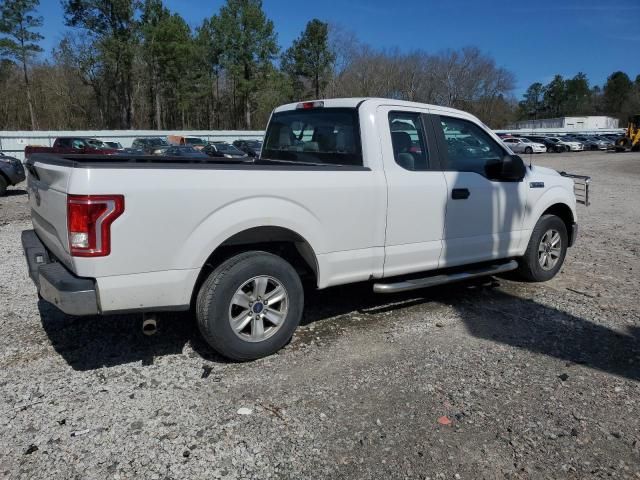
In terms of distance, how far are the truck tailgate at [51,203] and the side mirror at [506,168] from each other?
3.81 metres

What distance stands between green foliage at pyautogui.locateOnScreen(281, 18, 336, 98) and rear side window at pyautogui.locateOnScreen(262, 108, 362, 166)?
61185 millimetres

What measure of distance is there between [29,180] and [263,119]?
193ft

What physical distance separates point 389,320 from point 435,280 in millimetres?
572

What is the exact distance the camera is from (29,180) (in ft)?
14.0

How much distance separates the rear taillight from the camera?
121 inches

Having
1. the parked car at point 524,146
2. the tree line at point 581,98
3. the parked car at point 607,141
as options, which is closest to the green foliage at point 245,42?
the parked car at point 524,146

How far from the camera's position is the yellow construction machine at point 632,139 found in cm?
4469

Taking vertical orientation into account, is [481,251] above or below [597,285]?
above

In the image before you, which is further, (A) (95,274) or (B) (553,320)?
(B) (553,320)

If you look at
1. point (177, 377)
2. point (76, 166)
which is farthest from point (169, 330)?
point (76, 166)

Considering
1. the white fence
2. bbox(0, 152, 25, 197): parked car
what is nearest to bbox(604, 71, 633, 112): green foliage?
the white fence

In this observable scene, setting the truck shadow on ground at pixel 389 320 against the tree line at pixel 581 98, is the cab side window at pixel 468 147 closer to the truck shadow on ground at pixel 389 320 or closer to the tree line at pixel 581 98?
the truck shadow on ground at pixel 389 320

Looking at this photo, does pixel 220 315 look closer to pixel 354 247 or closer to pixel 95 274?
pixel 95 274

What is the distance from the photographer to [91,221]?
3.10 metres
